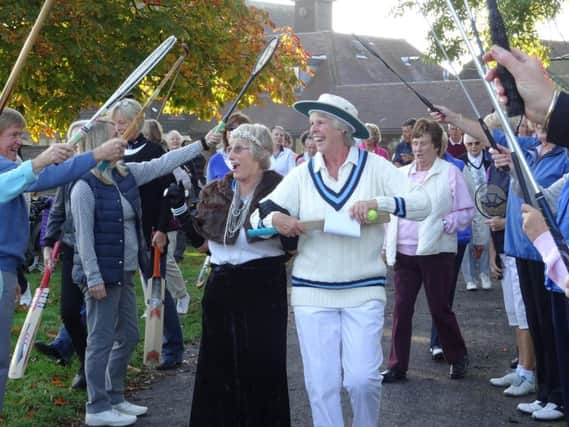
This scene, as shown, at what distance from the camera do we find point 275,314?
6129mm

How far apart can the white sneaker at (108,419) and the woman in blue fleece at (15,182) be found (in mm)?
1280

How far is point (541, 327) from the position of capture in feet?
22.5

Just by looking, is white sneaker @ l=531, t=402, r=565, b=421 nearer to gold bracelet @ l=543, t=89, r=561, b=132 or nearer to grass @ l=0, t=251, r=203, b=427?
grass @ l=0, t=251, r=203, b=427

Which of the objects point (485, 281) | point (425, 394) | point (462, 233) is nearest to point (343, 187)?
point (425, 394)

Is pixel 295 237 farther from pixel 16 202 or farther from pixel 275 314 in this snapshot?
pixel 16 202

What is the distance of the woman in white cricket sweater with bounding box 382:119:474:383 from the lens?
8.16 m

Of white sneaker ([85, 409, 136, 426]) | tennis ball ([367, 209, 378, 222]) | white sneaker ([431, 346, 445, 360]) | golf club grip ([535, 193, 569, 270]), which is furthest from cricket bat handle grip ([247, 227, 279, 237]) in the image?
white sneaker ([431, 346, 445, 360])

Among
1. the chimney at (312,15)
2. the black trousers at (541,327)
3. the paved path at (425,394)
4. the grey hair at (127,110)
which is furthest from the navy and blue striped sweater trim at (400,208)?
the chimney at (312,15)

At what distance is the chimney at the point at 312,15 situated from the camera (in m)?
65.6

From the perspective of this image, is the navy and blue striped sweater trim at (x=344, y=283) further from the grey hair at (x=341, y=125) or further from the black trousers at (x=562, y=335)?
the black trousers at (x=562, y=335)

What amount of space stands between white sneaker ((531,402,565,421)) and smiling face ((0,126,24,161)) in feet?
13.7

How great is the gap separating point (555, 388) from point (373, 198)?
7.92 ft

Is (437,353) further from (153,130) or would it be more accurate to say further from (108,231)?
(108,231)

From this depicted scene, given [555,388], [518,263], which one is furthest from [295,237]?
[555,388]
